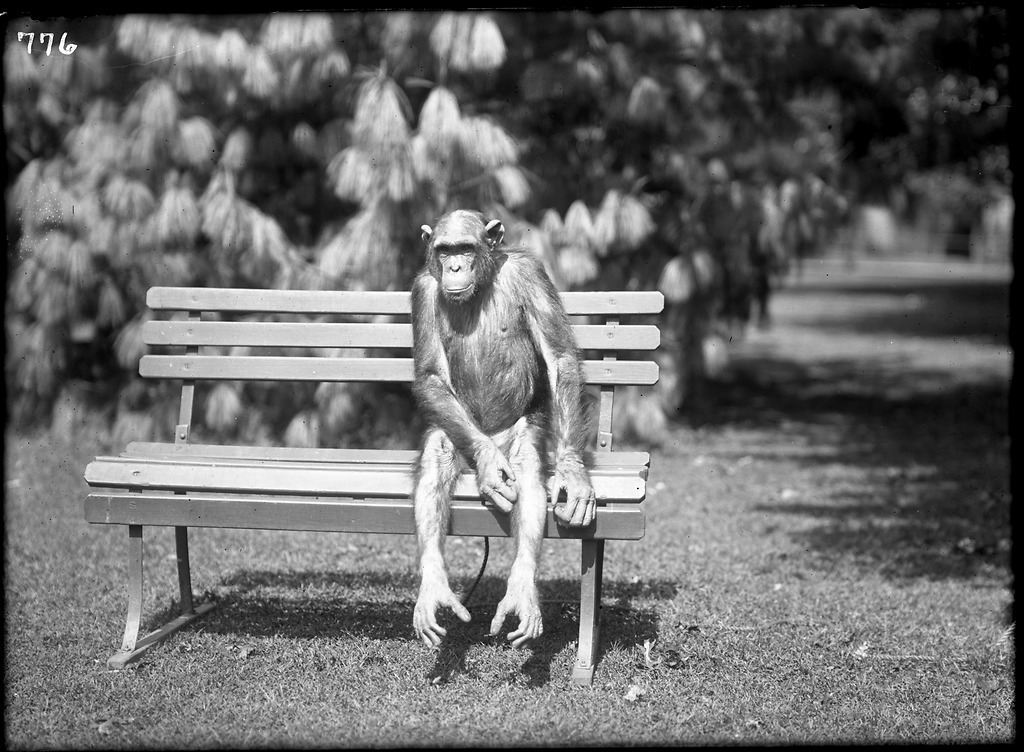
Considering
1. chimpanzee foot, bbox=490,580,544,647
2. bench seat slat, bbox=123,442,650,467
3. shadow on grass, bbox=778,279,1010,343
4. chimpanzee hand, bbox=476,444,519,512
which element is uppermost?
chimpanzee hand, bbox=476,444,519,512

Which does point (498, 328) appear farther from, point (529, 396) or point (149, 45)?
point (149, 45)

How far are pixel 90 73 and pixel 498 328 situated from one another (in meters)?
5.22

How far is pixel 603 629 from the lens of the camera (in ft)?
14.6

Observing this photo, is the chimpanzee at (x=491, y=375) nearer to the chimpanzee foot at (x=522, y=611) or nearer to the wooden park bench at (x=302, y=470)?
the wooden park bench at (x=302, y=470)

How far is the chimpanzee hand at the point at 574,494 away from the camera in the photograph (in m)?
3.79

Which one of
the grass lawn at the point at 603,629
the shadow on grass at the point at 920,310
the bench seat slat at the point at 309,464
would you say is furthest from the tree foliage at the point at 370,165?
the shadow on grass at the point at 920,310

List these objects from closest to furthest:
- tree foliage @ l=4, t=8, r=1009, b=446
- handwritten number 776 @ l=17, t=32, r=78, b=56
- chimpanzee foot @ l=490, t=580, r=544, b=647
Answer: chimpanzee foot @ l=490, t=580, r=544, b=647 → handwritten number 776 @ l=17, t=32, r=78, b=56 → tree foliage @ l=4, t=8, r=1009, b=446

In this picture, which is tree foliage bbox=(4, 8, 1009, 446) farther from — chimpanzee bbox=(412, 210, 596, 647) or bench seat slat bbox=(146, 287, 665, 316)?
chimpanzee bbox=(412, 210, 596, 647)

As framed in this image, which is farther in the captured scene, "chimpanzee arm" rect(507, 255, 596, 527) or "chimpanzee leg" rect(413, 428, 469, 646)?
"chimpanzee arm" rect(507, 255, 596, 527)

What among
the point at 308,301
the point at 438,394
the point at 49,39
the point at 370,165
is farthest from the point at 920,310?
the point at 438,394

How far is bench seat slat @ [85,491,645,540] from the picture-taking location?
386 centimetres

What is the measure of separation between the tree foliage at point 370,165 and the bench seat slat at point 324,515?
352cm

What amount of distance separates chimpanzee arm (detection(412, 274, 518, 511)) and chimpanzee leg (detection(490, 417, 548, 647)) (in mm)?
79

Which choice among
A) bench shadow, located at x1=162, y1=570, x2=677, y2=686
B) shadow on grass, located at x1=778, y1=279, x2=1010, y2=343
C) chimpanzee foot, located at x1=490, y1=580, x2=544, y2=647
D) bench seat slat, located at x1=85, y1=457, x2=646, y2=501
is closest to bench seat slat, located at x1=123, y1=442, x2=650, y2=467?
bench seat slat, located at x1=85, y1=457, x2=646, y2=501
